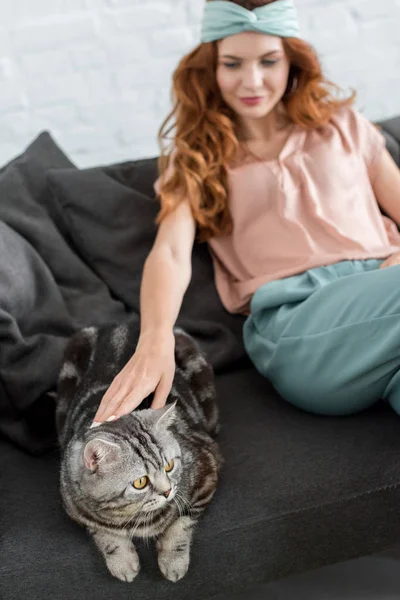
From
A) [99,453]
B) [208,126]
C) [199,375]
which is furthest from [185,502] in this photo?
[208,126]

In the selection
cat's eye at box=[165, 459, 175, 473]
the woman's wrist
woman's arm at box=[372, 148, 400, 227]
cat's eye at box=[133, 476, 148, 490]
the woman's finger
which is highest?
woman's arm at box=[372, 148, 400, 227]

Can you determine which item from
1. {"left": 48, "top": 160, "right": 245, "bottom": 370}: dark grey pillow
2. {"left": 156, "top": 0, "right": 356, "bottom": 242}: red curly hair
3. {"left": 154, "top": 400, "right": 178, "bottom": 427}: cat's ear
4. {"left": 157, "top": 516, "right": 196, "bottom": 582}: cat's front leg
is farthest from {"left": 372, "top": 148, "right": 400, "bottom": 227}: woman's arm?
{"left": 157, "top": 516, "right": 196, "bottom": 582}: cat's front leg

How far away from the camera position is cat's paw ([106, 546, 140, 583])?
122cm

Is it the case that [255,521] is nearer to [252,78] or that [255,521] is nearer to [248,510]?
[248,510]

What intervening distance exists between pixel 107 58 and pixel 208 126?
650mm

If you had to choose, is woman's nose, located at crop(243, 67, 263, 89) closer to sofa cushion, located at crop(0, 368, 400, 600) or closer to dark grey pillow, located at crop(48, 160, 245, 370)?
dark grey pillow, located at crop(48, 160, 245, 370)

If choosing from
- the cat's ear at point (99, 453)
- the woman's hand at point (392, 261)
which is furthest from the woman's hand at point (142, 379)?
the woman's hand at point (392, 261)

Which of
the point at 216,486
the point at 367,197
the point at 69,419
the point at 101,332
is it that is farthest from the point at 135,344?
the point at 367,197

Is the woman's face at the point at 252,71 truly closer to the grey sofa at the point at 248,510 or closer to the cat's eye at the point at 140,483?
the grey sofa at the point at 248,510

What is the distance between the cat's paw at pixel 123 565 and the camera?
4.01ft

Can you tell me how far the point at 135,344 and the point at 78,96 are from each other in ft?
3.56

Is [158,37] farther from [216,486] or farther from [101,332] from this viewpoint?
[216,486]

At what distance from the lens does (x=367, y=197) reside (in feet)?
5.89

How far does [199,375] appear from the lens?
1.54m
